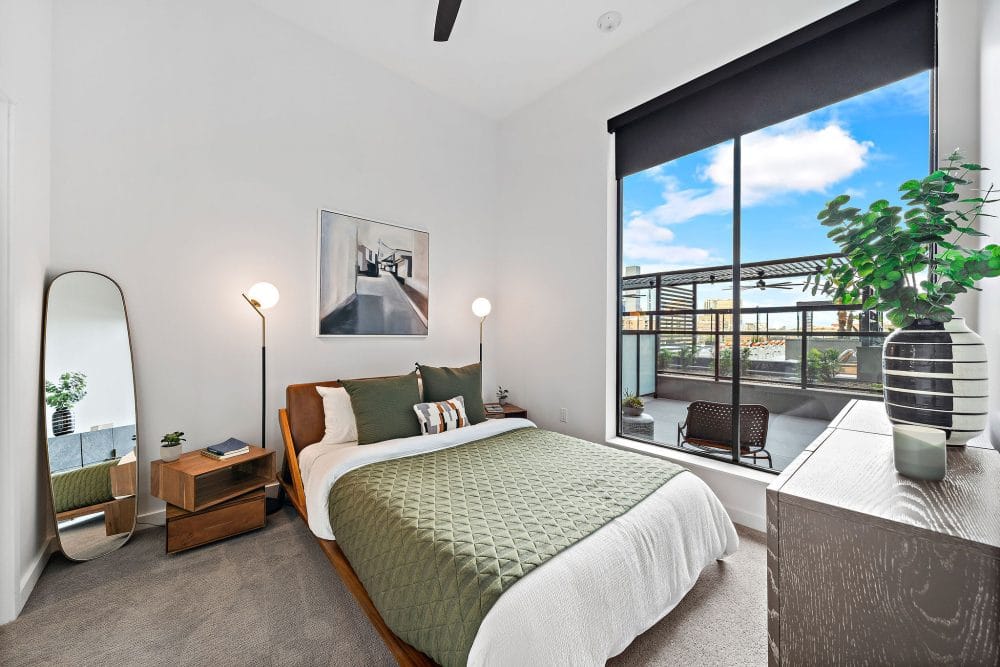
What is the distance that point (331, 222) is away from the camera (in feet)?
10.1

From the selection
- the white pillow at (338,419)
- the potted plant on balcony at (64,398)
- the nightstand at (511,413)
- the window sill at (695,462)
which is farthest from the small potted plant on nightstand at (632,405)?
the potted plant on balcony at (64,398)

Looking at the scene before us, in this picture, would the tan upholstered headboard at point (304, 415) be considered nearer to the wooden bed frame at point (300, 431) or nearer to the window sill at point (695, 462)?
the wooden bed frame at point (300, 431)

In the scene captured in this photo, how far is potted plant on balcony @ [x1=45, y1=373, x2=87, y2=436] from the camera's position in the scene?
201 cm

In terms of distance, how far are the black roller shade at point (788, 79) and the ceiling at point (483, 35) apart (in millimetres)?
588

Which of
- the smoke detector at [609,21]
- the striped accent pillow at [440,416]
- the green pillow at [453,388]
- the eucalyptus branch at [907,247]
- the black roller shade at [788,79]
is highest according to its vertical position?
the smoke detector at [609,21]

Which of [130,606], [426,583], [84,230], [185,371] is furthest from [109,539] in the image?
[426,583]

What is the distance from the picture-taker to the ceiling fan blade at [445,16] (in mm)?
2058

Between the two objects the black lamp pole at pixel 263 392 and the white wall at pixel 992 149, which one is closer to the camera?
the white wall at pixel 992 149

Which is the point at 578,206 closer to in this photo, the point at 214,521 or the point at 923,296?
the point at 923,296

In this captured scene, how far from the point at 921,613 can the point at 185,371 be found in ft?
10.7

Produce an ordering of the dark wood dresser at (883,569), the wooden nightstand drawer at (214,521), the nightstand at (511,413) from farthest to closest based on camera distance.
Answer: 1. the nightstand at (511,413)
2. the wooden nightstand drawer at (214,521)
3. the dark wood dresser at (883,569)

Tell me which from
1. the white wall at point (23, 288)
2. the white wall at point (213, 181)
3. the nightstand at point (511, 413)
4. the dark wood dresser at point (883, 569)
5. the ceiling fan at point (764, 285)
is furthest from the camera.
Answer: the nightstand at point (511, 413)

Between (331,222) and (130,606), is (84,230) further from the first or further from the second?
(130,606)

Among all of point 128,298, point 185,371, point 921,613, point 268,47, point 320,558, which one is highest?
point 268,47
